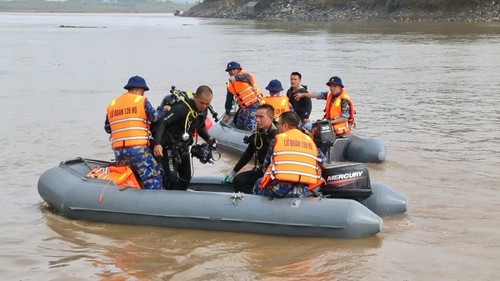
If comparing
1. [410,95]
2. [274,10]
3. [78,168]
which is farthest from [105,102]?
[274,10]

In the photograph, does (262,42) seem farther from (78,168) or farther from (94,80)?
(78,168)

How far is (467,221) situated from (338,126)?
3173 mm

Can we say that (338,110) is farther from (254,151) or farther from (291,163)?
(291,163)

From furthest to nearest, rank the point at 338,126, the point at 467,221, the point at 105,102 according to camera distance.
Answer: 1. the point at 105,102
2. the point at 338,126
3. the point at 467,221

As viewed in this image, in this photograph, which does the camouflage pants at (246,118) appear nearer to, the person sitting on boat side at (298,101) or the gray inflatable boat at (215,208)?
the person sitting on boat side at (298,101)

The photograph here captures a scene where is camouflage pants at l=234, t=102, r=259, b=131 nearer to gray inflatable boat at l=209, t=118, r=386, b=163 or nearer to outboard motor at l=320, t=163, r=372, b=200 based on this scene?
gray inflatable boat at l=209, t=118, r=386, b=163

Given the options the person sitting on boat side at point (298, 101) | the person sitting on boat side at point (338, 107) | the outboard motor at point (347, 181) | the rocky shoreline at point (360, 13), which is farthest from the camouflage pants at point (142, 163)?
the rocky shoreline at point (360, 13)

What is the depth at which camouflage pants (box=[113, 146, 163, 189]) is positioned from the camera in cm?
755

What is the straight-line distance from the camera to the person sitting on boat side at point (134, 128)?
7.45 metres

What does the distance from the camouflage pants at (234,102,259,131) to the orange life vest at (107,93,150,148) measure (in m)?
4.18

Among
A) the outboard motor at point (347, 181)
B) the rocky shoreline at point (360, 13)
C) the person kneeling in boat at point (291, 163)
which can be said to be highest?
the rocky shoreline at point (360, 13)

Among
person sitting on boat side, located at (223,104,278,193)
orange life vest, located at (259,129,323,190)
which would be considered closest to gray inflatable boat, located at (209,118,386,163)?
person sitting on boat side, located at (223,104,278,193)

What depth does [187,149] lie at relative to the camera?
802cm

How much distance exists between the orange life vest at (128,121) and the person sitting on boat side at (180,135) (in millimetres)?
175
